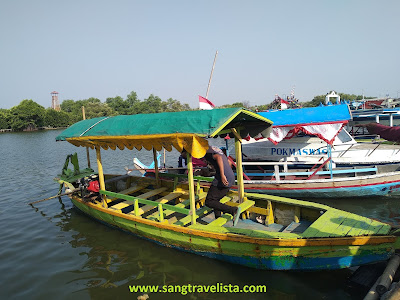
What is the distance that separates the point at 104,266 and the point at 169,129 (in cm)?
335

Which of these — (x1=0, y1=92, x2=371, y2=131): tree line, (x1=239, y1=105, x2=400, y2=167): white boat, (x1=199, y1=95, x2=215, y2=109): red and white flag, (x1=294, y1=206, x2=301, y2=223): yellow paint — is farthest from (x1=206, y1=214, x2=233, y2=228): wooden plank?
(x1=0, y1=92, x2=371, y2=131): tree line

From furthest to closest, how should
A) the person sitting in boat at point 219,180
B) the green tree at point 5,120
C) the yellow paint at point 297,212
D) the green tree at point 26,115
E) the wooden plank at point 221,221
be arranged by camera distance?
the green tree at point 5,120
the green tree at point 26,115
the yellow paint at point 297,212
the person sitting in boat at point 219,180
the wooden plank at point 221,221

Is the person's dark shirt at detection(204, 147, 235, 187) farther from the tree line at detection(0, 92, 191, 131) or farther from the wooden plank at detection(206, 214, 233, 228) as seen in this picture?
the tree line at detection(0, 92, 191, 131)

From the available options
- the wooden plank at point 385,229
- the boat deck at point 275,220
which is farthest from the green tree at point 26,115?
the wooden plank at point 385,229

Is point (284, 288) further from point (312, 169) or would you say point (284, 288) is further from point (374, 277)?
point (312, 169)

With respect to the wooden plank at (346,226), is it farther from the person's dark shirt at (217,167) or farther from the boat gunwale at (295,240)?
the person's dark shirt at (217,167)

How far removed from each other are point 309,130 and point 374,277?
17.1ft

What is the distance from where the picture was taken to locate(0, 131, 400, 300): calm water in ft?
15.8

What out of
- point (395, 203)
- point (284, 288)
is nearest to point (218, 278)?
point (284, 288)

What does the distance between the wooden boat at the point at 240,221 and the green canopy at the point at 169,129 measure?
0.06 ft

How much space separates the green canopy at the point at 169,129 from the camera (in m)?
4.91

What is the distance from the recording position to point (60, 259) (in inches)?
248

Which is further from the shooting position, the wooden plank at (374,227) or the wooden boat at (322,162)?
the wooden boat at (322,162)

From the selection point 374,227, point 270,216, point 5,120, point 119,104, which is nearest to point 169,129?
point 270,216
